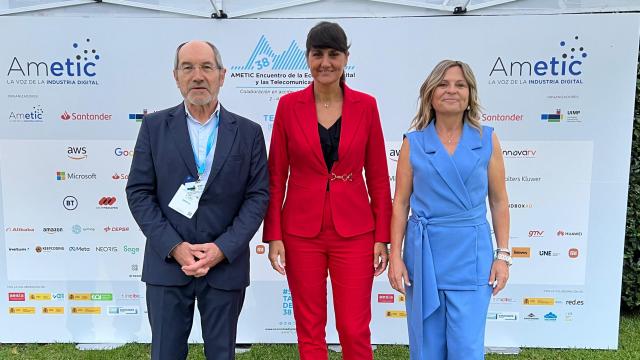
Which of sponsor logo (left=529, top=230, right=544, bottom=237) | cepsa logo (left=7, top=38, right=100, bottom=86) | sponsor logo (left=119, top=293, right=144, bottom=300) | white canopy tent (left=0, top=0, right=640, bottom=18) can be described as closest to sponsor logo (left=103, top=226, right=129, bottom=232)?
sponsor logo (left=119, top=293, right=144, bottom=300)

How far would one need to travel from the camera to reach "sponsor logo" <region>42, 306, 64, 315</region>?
139 inches

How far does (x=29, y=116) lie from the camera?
3340 millimetres

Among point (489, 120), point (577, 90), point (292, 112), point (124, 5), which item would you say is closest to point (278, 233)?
point (292, 112)

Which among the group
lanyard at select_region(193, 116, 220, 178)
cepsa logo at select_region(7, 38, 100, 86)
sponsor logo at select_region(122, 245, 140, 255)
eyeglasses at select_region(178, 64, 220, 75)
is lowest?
sponsor logo at select_region(122, 245, 140, 255)

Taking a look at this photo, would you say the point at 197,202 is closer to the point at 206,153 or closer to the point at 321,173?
the point at 206,153

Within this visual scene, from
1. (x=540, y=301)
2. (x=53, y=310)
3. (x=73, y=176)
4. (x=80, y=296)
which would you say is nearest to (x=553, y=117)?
(x=540, y=301)

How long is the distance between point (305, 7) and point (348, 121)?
1445mm

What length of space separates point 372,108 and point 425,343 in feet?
3.54

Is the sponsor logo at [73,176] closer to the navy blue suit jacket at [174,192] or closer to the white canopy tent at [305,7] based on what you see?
the white canopy tent at [305,7]

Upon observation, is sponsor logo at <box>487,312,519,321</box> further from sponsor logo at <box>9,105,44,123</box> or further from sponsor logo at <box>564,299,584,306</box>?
sponsor logo at <box>9,105,44,123</box>

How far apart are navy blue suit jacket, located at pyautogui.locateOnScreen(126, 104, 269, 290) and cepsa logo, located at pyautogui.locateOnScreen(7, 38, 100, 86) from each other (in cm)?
155

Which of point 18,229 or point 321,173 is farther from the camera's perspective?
point 18,229

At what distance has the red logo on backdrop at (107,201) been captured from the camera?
341cm

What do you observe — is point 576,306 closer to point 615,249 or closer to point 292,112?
point 615,249
